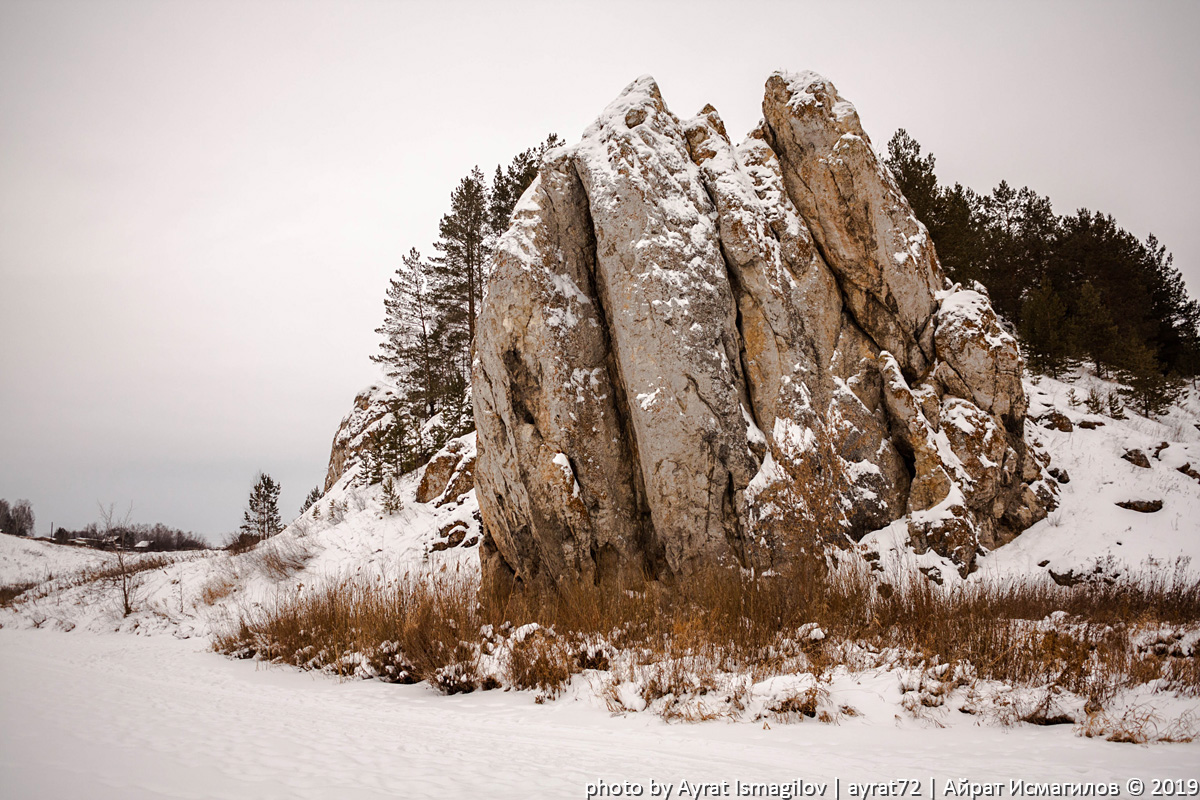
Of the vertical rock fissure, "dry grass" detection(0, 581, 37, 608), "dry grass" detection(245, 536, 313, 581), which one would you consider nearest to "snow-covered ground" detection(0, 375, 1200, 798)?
the vertical rock fissure

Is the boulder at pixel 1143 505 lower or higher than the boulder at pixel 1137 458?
lower

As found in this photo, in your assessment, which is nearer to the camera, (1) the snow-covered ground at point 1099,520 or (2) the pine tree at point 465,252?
(1) the snow-covered ground at point 1099,520

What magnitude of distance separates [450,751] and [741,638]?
172 inches

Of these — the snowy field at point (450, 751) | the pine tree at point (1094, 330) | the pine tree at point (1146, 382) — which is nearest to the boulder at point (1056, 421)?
the pine tree at point (1146, 382)

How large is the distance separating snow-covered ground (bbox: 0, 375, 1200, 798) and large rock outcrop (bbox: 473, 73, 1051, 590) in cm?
211

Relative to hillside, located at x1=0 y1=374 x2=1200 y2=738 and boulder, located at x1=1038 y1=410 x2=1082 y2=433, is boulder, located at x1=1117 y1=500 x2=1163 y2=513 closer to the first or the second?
hillside, located at x1=0 y1=374 x2=1200 y2=738

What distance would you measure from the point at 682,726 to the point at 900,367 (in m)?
11.0

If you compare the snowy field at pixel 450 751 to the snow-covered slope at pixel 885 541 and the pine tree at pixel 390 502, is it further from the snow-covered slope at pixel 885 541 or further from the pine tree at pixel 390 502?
the pine tree at pixel 390 502

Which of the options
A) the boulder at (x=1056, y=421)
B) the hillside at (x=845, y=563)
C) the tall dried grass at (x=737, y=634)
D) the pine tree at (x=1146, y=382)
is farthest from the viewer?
the pine tree at (x=1146, y=382)

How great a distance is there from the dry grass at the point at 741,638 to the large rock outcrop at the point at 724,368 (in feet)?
6.35

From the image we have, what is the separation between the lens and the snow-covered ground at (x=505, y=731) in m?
3.03

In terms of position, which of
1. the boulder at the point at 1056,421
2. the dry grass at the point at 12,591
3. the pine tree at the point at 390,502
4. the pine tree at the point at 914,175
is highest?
the pine tree at the point at 914,175

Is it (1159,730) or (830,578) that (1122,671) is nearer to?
(1159,730)

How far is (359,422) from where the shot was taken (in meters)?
31.7
